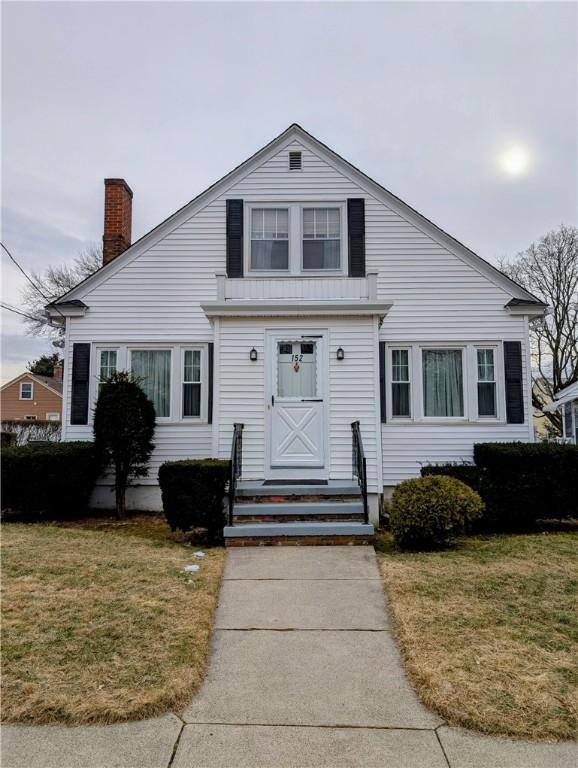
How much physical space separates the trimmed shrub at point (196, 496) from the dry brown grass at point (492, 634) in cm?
249

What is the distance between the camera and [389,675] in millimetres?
3656

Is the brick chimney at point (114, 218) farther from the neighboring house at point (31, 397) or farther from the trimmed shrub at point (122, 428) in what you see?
the neighboring house at point (31, 397)

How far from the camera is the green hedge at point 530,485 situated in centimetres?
816

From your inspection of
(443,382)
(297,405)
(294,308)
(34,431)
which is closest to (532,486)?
(443,382)

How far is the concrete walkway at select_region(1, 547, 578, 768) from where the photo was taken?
273cm

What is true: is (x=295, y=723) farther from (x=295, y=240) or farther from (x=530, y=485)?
(x=295, y=240)

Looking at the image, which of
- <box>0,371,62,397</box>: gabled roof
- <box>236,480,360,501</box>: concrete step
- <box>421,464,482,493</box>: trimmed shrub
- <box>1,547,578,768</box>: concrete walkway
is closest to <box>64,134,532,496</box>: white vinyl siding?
<box>421,464,482,493</box>: trimmed shrub

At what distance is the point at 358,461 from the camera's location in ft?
27.2

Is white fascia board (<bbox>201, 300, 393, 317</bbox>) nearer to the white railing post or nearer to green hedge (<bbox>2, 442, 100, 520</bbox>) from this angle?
the white railing post

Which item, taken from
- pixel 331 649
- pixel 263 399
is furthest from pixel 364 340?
pixel 331 649

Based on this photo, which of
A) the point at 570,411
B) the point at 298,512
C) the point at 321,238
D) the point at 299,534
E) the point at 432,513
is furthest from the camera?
the point at 570,411

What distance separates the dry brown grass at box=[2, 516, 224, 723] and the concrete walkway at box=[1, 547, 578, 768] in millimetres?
165

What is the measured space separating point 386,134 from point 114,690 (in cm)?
1443

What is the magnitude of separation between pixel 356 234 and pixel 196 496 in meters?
6.20
